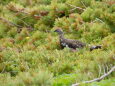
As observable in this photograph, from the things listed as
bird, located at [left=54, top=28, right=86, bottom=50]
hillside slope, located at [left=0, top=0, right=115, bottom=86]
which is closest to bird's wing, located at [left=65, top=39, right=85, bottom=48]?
bird, located at [left=54, top=28, right=86, bottom=50]

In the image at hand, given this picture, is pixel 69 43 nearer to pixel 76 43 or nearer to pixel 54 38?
pixel 76 43

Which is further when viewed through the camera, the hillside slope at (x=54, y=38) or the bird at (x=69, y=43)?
the bird at (x=69, y=43)

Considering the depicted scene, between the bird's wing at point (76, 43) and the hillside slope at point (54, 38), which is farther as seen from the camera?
the bird's wing at point (76, 43)

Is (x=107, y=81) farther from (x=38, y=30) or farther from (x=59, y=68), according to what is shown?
(x=38, y=30)

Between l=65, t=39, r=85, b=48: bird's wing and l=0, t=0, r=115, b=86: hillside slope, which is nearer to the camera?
l=0, t=0, r=115, b=86: hillside slope

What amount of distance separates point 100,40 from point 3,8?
4673 mm

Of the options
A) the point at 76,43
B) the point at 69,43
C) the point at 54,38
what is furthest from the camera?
the point at 54,38

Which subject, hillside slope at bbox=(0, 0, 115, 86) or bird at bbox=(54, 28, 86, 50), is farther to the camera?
bird at bbox=(54, 28, 86, 50)

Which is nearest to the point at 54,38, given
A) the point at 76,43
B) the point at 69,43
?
the point at 69,43

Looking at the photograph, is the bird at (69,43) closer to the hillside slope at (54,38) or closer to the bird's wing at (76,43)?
the bird's wing at (76,43)

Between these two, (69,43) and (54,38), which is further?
(54,38)

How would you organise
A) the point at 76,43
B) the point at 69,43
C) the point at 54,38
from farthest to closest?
the point at 54,38 < the point at 69,43 < the point at 76,43

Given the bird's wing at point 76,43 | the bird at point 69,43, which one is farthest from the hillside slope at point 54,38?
the bird's wing at point 76,43

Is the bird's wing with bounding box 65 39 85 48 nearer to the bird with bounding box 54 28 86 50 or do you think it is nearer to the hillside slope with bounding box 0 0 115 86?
the bird with bounding box 54 28 86 50
